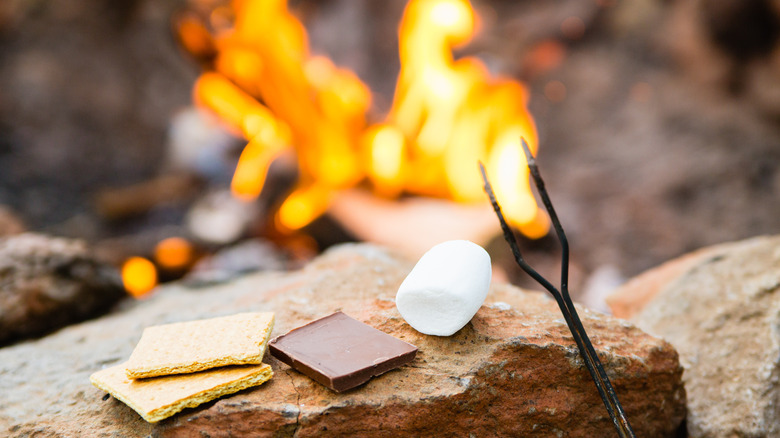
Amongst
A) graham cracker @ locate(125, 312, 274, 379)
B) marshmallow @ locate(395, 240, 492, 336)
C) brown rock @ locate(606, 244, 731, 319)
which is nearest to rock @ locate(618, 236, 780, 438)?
brown rock @ locate(606, 244, 731, 319)

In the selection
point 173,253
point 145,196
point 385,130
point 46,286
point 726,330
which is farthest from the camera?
point 145,196

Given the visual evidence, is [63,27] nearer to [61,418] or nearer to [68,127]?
[68,127]

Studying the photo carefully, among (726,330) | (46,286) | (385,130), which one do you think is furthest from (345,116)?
(726,330)

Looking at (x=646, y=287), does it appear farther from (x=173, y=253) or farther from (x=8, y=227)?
(x=8, y=227)

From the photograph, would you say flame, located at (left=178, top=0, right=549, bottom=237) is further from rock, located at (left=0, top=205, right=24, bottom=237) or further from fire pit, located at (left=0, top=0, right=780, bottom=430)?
rock, located at (left=0, top=205, right=24, bottom=237)

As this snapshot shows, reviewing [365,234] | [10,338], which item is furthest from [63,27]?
[10,338]
